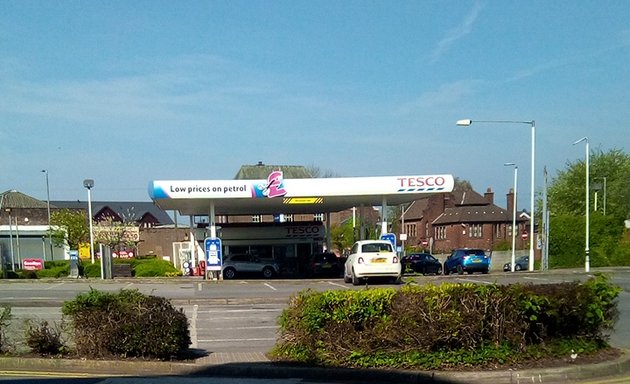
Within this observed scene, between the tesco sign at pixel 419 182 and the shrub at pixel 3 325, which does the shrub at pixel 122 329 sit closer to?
the shrub at pixel 3 325

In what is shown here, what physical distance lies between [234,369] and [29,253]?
231 ft

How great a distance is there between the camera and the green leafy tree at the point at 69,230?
201 ft

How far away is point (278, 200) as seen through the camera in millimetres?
33719

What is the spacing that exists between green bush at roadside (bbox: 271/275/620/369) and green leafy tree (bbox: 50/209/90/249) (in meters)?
56.2

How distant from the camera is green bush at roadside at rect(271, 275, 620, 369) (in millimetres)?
8523

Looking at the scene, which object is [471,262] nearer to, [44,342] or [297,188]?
[297,188]

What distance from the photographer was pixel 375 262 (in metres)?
25.7

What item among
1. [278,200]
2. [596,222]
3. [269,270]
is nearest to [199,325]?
[278,200]

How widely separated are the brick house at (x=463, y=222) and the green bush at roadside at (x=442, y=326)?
6173cm

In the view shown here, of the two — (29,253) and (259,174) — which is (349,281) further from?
(29,253)

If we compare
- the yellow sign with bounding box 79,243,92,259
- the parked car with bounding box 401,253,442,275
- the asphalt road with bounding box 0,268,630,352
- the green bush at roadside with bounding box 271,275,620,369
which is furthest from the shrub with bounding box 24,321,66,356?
the yellow sign with bounding box 79,243,92,259

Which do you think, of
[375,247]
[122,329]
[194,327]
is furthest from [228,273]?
[122,329]

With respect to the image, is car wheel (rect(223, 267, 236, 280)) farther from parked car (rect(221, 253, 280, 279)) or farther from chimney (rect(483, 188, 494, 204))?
chimney (rect(483, 188, 494, 204))

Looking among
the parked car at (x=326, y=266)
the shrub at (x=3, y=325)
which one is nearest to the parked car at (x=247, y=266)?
the parked car at (x=326, y=266)
